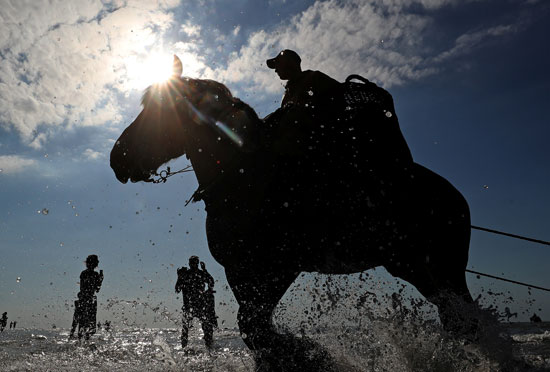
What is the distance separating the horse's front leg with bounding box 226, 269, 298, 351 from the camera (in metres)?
3.08

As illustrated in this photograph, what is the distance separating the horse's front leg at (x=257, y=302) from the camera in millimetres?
3077

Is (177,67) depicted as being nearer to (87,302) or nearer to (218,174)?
(218,174)

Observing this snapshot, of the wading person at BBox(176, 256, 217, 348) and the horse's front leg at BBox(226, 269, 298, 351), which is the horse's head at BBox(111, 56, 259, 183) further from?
the wading person at BBox(176, 256, 217, 348)

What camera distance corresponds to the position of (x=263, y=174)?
331 centimetres

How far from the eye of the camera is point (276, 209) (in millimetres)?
3287

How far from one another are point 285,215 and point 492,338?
201 cm

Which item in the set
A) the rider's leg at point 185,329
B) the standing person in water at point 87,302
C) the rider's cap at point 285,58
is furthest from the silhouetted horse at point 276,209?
the standing person in water at point 87,302

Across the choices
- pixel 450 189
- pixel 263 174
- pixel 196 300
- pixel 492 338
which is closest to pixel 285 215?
pixel 263 174

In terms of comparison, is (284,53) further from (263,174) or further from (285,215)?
(285,215)

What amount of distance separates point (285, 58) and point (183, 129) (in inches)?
55.1

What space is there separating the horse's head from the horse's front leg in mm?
998

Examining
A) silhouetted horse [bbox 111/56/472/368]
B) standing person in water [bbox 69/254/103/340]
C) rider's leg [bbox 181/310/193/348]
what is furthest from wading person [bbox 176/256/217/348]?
silhouetted horse [bbox 111/56/472/368]

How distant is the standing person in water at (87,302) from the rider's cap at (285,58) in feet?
28.5

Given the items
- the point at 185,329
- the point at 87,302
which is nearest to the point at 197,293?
the point at 185,329
